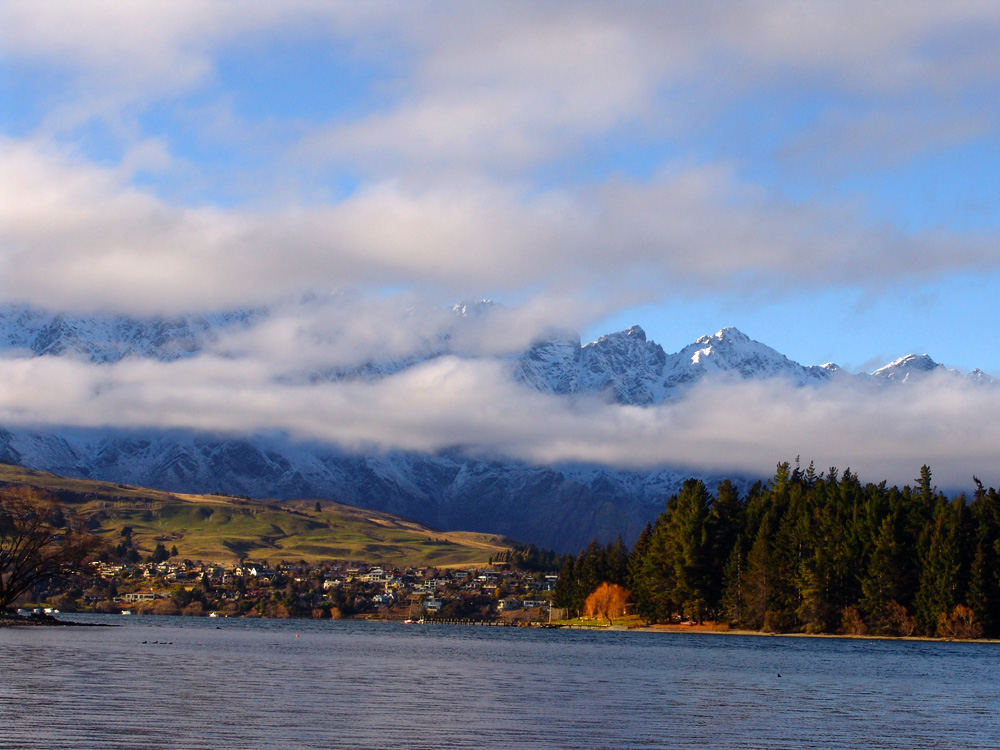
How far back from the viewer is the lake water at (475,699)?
54.4 metres

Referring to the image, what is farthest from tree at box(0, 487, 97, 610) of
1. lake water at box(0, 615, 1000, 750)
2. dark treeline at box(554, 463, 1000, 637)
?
dark treeline at box(554, 463, 1000, 637)

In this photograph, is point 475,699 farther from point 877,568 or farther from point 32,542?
point 877,568

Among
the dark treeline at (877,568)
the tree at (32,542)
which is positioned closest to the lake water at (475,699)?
the tree at (32,542)

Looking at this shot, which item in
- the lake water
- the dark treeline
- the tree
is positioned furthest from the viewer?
the dark treeline

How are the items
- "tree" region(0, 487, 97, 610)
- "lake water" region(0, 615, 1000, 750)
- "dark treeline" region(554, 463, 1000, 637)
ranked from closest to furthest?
"lake water" region(0, 615, 1000, 750) → "tree" region(0, 487, 97, 610) → "dark treeline" region(554, 463, 1000, 637)

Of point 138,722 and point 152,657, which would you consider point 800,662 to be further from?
point 138,722

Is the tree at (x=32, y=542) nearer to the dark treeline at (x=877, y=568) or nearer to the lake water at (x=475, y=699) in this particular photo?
the lake water at (x=475, y=699)

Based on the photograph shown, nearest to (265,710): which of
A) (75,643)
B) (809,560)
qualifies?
(75,643)

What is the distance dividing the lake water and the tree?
22.8 m

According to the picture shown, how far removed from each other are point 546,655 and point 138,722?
280 ft

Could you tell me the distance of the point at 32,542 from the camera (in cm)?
15212

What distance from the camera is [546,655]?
136 meters

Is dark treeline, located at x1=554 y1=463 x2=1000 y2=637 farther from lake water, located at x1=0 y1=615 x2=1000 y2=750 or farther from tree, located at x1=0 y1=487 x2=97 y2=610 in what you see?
tree, located at x1=0 y1=487 x2=97 y2=610

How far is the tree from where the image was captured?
501ft
